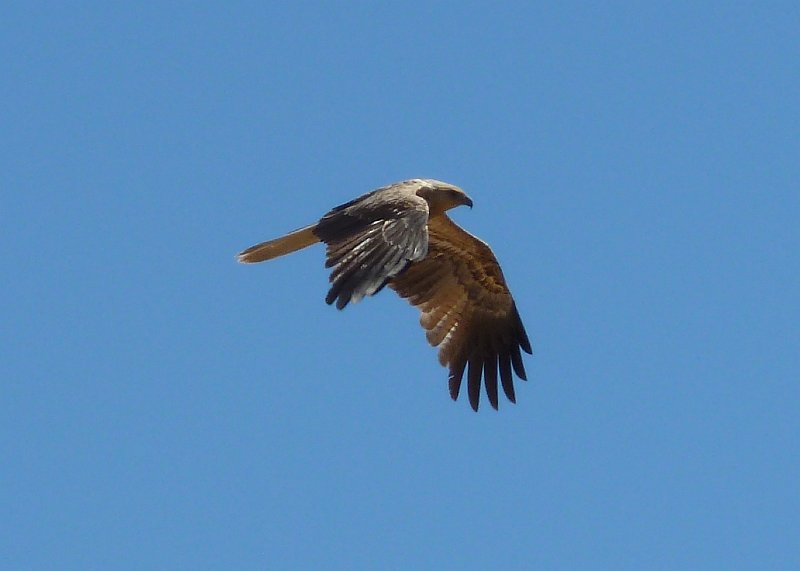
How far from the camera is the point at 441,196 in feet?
49.0

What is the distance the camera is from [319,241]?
14023 mm

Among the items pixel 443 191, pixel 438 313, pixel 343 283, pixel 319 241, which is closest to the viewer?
pixel 343 283

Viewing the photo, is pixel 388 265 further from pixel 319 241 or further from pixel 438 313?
pixel 438 313

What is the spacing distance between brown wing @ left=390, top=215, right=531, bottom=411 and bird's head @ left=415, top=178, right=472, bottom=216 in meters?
0.61

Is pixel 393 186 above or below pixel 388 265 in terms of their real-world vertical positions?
above

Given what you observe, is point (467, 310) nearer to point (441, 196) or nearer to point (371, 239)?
point (441, 196)

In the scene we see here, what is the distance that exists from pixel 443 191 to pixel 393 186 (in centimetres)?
74

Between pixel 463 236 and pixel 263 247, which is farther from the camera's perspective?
pixel 463 236

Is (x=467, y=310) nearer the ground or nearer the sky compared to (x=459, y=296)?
nearer the ground

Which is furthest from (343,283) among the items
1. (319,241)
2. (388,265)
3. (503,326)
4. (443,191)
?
(503,326)

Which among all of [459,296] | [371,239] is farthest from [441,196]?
[371,239]

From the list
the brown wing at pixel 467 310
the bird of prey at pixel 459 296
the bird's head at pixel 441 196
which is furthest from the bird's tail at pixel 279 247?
the brown wing at pixel 467 310

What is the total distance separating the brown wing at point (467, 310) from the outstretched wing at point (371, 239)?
2193 mm

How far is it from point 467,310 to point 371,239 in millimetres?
3648
